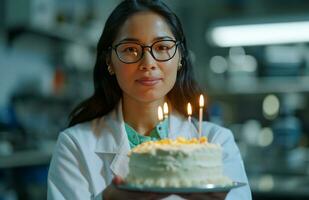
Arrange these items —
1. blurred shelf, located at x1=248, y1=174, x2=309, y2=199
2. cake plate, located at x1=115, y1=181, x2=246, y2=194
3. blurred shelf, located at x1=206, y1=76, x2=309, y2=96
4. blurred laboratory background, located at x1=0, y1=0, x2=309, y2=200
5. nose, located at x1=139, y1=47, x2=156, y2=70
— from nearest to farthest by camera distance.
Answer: cake plate, located at x1=115, y1=181, x2=246, y2=194 → nose, located at x1=139, y1=47, x2=156, y2=70 → blurred shelf, located at x1=248, y1=174, x2=309, y2=199 → blurred laboratory background, located at x1=0, y1=0, x2=309, y2=200 → blurred shelf, located at x1=206, y1=76, x2=309, y2=96

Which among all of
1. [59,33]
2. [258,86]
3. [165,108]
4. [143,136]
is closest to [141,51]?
[165,108]

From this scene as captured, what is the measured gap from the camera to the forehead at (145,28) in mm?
1675

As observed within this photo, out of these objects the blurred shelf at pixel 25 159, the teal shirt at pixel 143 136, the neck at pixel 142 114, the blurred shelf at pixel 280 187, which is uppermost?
the neck at pixel 142 114

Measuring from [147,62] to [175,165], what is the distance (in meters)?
0.31

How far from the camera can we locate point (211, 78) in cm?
521

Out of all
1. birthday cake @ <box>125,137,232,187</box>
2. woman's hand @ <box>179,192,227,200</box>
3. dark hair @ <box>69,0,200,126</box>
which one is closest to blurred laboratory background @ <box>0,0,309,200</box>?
dark hair @ <box>69,0,200,126</box>

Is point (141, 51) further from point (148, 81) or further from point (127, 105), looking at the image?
point (127, 105)

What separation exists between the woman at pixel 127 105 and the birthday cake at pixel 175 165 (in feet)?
0.48

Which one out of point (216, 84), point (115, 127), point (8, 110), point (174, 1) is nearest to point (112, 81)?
point (115, 127)

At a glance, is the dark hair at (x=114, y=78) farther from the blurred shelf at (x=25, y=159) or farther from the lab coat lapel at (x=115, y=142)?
the blurred shelf at (x=25, y=159)

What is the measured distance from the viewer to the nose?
1.63 m

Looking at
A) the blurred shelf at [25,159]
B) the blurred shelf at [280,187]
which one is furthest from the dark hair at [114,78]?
the blurred shelf at [280,187]

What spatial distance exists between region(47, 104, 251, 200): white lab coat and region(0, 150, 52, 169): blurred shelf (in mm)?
1639

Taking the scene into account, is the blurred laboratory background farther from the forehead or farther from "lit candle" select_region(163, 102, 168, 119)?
the forehead
